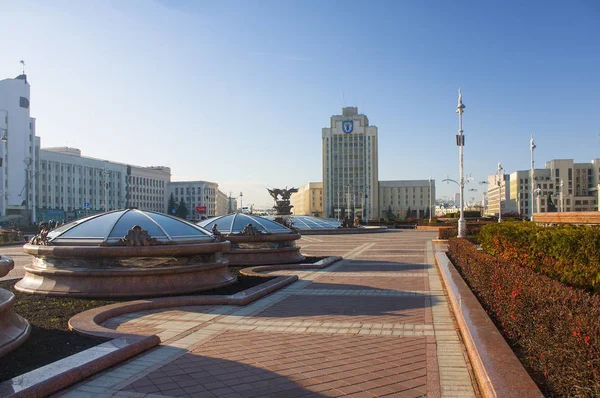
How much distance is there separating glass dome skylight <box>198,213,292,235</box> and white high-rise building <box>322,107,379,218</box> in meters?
109

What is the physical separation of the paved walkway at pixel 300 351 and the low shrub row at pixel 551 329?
25.8 inches

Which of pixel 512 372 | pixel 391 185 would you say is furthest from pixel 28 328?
pixel 391 185

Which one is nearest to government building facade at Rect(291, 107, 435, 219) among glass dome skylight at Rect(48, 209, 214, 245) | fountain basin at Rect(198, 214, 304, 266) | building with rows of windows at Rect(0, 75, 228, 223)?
building with rows of windows at Rect(0, 75, 228, 223)

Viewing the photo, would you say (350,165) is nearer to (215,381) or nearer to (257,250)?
(257,250)

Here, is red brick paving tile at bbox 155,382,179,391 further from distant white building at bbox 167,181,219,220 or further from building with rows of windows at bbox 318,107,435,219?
building with rows of windows at bbox 318,107,435,219

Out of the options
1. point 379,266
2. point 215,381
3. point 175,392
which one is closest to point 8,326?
point 175,392

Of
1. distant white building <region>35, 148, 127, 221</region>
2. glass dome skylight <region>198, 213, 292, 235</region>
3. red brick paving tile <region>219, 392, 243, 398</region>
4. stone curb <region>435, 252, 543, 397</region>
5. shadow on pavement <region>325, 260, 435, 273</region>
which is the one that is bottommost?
shadow on pavement <region>325, 260, 435, 273</region>

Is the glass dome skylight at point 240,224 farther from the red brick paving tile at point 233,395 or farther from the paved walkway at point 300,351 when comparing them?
the red brick paving tile at point 233,395

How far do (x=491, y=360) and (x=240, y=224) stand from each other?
12463 mm

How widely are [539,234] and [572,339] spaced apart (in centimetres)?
714

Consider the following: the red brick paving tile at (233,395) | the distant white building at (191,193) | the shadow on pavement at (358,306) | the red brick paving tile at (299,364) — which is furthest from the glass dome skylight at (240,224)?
the distant white building at (191,193)

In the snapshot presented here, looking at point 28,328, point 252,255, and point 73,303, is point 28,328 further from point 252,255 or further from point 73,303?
point 252,255

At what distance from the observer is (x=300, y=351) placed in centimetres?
581

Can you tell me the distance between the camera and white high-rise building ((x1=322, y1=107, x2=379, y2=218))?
127 m
